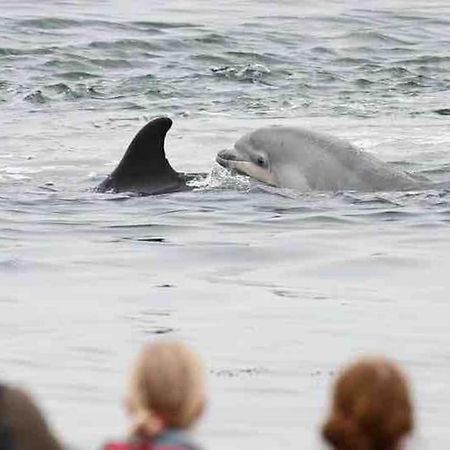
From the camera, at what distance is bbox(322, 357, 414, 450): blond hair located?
175 inches

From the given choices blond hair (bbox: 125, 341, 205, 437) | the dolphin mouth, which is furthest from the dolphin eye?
blond hair (bbox: 125, 341, 205, 437)

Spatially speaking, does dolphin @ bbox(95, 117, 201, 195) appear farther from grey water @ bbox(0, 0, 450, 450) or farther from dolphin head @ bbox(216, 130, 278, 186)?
dolphin head @ bbox(216, 130, 278, 186)

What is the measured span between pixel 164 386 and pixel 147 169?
10.1 m

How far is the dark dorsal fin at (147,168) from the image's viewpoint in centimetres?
1419

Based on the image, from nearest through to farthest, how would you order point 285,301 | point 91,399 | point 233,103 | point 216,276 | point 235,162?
point 91,399, point 285,301, point 216,276, point 235,162, point 233,103

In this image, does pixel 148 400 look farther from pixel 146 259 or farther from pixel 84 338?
pixel 146 259

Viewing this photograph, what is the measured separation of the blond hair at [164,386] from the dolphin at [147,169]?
980 centimetres

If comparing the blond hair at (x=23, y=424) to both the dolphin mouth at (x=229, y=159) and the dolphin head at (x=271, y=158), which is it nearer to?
the dolphin head at (x=271, y=158)

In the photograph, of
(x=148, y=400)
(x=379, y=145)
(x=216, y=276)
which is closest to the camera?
(x=148, y=400)

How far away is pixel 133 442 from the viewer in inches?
173

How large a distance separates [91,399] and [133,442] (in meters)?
3.77

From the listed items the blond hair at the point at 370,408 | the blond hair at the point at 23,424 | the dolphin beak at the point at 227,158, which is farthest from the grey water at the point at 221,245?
the blond hair at the point at 23,424

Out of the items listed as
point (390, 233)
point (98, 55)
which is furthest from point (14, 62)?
point (390, 233)

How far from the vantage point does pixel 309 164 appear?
14539 mm
